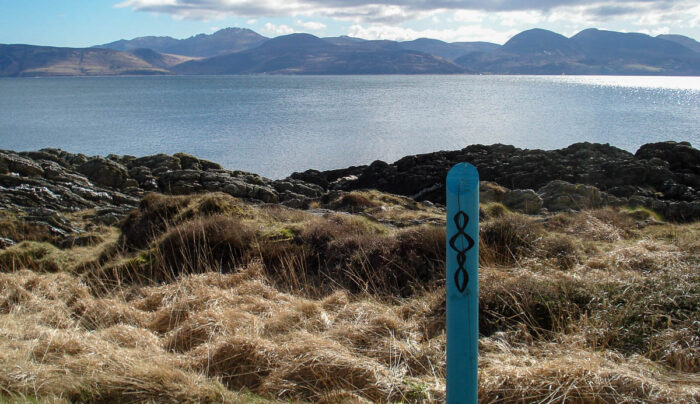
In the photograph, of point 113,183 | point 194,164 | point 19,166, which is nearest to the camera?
point 19,166

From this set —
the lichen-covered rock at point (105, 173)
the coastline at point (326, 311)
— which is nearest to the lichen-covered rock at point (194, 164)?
the lichen-covered rock at point (105, 173)

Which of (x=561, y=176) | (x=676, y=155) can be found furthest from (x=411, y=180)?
(x=676, y=155)

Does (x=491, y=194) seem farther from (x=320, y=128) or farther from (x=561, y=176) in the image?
(x=320, y=128)

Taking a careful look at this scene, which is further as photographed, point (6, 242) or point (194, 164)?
point (194, 164)

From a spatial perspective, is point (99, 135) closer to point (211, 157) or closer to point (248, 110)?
point (211, 157)

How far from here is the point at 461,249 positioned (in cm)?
275

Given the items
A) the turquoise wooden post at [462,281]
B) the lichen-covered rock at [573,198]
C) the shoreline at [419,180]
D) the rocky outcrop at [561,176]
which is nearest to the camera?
the turquoise wooden post at [462,281]

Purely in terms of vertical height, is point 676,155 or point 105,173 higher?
point 676,155

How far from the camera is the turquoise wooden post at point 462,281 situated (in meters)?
2.68

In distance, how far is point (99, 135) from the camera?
165ft

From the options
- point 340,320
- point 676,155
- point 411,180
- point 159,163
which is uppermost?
point 340,320

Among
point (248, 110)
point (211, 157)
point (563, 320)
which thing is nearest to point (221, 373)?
point (563, 320)

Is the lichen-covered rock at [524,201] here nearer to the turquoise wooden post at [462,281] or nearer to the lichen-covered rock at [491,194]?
the lichen-covered rock at [491,194]

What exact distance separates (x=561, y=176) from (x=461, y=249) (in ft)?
74.5
